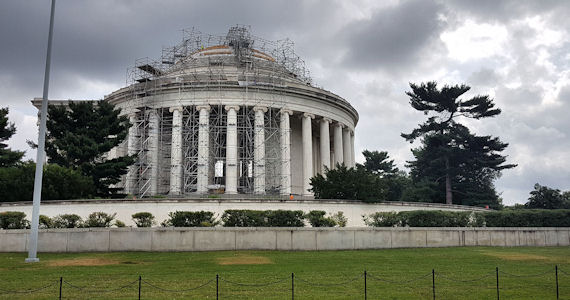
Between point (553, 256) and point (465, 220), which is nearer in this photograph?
point (553, 256)

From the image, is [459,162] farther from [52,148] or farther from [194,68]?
[52,148]

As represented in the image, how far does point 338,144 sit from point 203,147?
17.4 m

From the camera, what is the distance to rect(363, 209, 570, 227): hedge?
31531 millimetres

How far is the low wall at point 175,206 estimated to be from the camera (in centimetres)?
3469

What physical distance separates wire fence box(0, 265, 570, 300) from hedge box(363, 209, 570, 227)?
1222cm

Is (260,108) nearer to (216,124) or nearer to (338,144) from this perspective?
(216,124)

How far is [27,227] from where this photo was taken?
28891 millimetres

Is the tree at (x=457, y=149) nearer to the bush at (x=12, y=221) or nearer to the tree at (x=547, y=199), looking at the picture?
the tree at (x=547, y=199)

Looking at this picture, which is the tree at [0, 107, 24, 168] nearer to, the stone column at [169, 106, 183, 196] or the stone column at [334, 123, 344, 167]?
the stone column at [169, 106, 183, 196]

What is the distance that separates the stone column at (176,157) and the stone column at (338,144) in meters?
18.6

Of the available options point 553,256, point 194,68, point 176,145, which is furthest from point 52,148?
point 553,256

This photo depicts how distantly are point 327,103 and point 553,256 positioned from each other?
108 feet

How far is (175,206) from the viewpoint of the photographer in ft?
118

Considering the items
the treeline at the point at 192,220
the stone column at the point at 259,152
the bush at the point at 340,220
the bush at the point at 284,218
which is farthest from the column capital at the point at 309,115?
the bush at the point at 284,218
